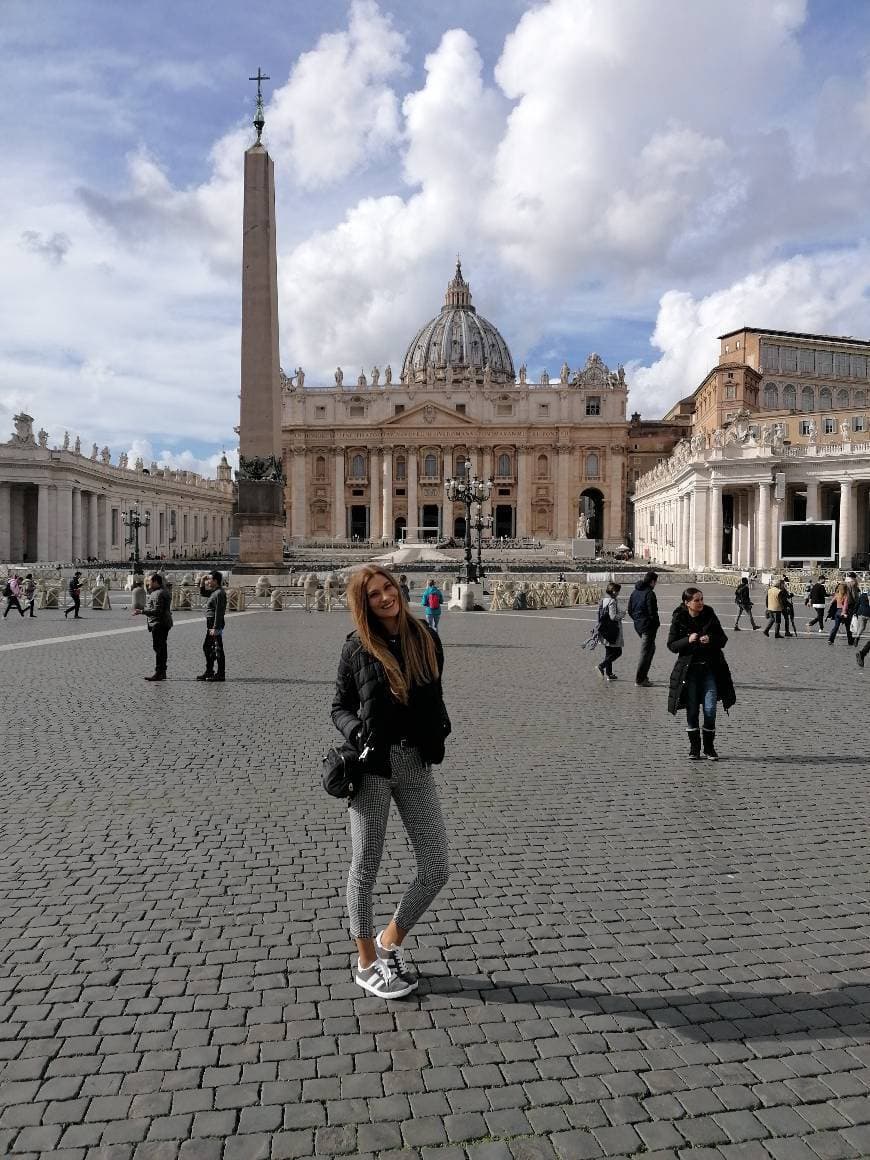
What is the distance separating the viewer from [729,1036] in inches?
124

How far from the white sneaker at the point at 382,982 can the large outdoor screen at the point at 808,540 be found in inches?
1206

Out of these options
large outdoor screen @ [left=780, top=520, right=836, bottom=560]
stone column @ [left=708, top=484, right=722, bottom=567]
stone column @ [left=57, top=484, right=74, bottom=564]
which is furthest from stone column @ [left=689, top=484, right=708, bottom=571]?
stone column @ [left=57, top=484, right=74, bottom=564]

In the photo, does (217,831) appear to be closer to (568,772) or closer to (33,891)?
(33,891)

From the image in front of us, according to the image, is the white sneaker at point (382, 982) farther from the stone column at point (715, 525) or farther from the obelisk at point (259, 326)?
the stone column at point (715, 525)

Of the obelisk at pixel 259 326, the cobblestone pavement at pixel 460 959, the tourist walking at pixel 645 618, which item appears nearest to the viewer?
the cobblestone pavement at pixel 460 959

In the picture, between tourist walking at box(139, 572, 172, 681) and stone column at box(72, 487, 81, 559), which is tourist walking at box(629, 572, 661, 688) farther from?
stone column at box(72, 487, 81, 559)

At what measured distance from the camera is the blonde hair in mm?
3279

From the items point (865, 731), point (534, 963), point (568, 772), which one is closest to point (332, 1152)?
point (534, 963)

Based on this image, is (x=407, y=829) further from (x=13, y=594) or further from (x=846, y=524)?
(x=846, y=524)

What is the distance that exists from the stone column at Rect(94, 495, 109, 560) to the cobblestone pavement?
53.7 m

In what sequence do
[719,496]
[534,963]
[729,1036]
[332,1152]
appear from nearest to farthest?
[332,1152] < [729,1036] < [534,963] < [719,496]

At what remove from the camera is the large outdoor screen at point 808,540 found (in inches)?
1230

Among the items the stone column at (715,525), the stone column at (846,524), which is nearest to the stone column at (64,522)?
the stone column at (715,525)

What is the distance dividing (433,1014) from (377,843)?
641mm
